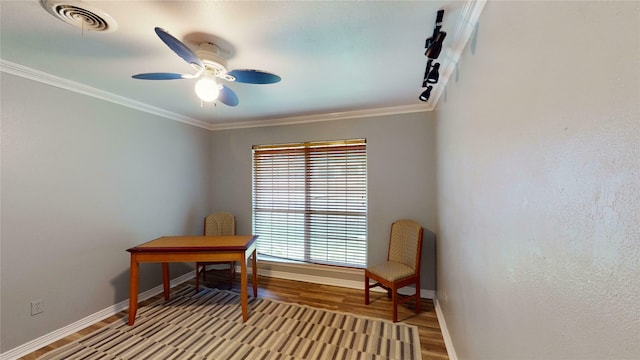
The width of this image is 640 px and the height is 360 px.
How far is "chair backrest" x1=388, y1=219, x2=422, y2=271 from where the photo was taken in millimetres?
2688

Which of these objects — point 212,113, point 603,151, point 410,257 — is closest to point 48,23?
point 212,113

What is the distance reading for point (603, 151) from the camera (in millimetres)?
507

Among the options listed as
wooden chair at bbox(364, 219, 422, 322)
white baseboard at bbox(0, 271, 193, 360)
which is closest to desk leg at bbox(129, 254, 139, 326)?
white baseboard at bbox(0, 271, 193, 360)

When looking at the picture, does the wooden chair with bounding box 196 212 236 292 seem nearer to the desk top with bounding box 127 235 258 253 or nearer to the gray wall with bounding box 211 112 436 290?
the desk top with bounding box 127 235 258 253

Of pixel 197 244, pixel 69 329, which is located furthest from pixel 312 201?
pixel 69 329

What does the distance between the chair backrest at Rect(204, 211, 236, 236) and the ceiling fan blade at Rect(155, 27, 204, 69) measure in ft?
8.51

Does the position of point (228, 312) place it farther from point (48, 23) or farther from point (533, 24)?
point (533, 24)

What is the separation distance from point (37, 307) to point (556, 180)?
3.53 meters

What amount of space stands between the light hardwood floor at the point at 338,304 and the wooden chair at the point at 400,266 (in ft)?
0.39

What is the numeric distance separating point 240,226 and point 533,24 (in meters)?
3.86

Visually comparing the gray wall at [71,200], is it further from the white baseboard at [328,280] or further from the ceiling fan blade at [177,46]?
the ceiling fan blade at [177,46]

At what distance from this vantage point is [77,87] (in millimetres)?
2334

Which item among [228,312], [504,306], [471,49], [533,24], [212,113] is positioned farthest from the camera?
[212,113]

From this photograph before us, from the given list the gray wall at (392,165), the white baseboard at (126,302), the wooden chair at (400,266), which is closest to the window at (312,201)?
the gray wall at (392,165)
